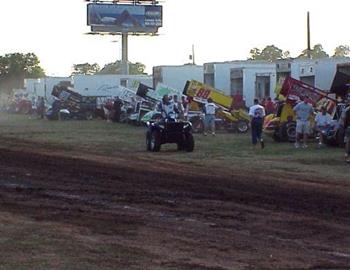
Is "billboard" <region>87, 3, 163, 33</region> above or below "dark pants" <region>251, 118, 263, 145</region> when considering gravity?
above

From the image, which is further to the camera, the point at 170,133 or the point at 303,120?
the point at 303,120

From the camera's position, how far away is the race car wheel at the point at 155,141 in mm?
28703

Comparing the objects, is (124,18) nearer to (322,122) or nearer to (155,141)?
(322,122)

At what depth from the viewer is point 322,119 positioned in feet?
102

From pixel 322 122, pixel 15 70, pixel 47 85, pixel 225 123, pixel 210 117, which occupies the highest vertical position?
pixel 15 70

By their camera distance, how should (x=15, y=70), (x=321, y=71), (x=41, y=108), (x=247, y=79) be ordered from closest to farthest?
(x=321, y=71), (x=247, y=79), (x=41, y=108), (x=15, y=70)

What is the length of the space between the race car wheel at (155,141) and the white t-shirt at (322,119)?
5.67m

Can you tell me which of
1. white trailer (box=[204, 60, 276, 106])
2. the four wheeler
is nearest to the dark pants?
the four wheeler

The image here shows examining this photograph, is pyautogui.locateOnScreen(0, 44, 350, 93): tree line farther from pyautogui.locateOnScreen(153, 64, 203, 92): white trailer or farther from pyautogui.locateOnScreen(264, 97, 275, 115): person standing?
pyautogui.locateOnScreen(264, 97, 275, 115): person standing

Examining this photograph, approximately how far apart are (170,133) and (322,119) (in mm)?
5429

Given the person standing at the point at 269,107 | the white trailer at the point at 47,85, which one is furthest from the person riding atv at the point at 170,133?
the white trailer at the point at 47,85

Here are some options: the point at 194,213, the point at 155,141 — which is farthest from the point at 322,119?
Result: the point at 194,213

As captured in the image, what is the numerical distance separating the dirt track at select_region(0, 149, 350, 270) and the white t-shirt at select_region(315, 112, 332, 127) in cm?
1024

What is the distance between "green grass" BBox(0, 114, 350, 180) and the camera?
2278 centimetres
